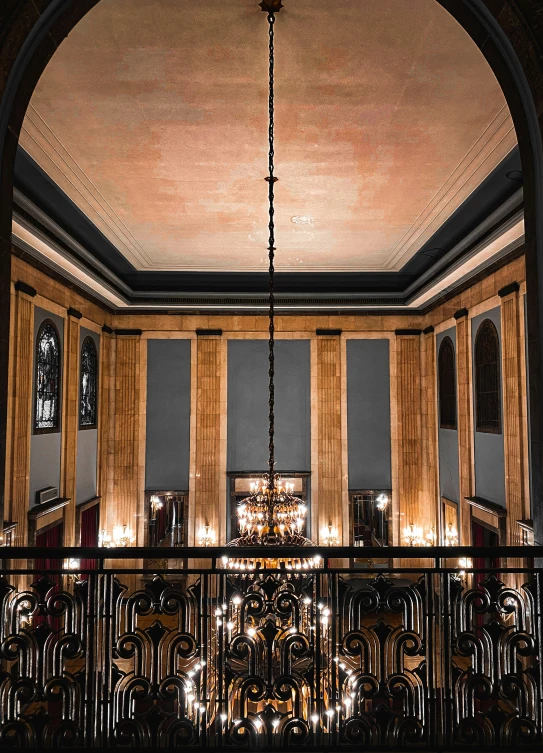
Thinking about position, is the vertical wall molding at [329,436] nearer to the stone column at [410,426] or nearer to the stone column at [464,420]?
the stone column at [410,426]

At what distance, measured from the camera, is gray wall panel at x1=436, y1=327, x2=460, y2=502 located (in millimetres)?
10422

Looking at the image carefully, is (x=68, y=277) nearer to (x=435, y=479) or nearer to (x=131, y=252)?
(x=131, y=252)

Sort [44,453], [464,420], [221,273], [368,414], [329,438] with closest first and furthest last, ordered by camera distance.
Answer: [44,453] → [464,420] → [221,273] → [329,438] → [368,414]

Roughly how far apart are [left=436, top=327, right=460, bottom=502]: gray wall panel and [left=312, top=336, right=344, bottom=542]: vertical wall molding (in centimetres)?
205

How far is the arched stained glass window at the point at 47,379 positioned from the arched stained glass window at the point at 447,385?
6.76 metres

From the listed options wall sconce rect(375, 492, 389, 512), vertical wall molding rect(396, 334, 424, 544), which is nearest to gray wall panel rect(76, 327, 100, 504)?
wall sconce rect(375, 492, 389, 512)

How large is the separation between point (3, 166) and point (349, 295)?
939cm

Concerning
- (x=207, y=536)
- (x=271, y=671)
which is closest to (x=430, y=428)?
(x=207, y=536)

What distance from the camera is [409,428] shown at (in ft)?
40.4

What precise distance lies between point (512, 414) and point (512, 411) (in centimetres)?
4

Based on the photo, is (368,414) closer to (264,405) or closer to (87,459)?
(264,405)

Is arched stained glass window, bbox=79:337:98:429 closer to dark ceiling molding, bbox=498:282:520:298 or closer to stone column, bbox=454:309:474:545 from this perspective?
stone column, bbox=454:309:474:545

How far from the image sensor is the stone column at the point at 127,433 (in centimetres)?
1207

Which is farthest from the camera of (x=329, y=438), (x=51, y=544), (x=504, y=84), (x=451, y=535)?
(x=329, y=438)
